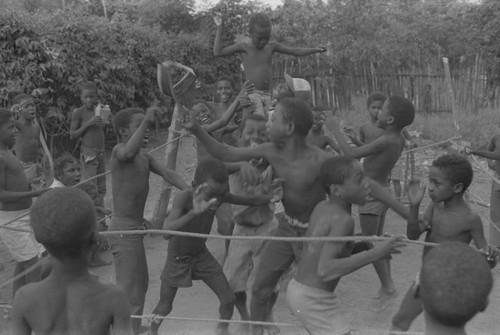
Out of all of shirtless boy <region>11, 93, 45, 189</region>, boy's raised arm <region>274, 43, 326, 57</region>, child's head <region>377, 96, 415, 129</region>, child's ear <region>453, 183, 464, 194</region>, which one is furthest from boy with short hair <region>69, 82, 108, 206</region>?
child's ear <region>453, 183, 464, 194</region>

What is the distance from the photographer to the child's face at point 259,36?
6543mm

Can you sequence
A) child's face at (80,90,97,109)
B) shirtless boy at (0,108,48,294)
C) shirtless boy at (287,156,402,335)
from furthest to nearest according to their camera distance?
child's face at (80,90,97,109)
shirtless boy at (0,108,48,294)
shirtless boy at (287,156,402,335)

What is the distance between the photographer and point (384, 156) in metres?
4.88

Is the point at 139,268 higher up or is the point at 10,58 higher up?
the point at 10,58

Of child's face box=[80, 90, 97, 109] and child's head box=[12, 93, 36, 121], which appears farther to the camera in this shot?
child's face box=[80, 90, 97, 109]

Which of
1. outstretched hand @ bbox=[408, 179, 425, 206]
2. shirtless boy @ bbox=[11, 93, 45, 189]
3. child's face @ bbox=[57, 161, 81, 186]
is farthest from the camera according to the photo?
shirtless boy @ bbox=[11, 93, 45, 189]

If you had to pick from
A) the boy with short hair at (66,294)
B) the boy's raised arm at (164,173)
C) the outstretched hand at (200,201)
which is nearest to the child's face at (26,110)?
the boy's raised arm at (164,173)

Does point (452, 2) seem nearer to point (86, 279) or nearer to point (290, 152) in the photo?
point (290, 152)

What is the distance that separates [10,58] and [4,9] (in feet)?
2.37

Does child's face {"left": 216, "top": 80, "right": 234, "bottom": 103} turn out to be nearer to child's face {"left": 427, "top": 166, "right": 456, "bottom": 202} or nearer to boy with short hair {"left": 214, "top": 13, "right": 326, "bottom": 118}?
boy with short hair {"left": 214, "top": 13, "right": 326, "bottom": 118}

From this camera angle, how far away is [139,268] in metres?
4.10

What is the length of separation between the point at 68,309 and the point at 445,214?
7.40ft

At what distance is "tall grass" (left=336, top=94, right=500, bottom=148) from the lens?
1174 centimetres

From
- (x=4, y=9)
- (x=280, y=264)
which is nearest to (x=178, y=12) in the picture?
(x=4, y=9)
